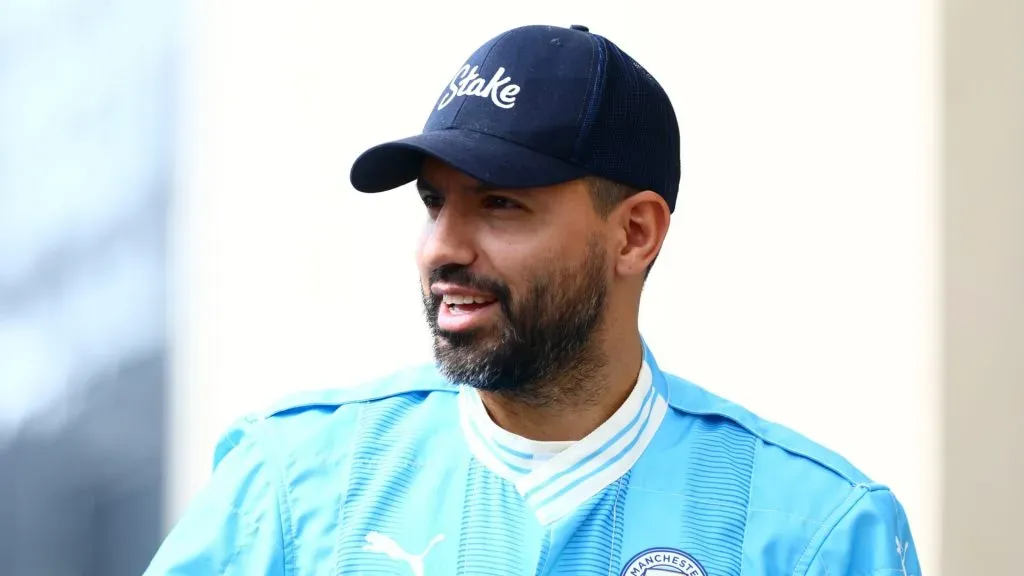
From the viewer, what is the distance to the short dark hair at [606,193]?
1681 mm

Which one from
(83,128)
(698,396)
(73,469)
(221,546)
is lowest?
(73,469)

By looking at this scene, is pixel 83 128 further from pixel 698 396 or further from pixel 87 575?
pixel 698 396

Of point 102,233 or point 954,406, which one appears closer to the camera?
point 954,406

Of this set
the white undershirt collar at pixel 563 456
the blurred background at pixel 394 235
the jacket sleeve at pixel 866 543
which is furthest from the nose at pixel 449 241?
the blurred background at pixel 394 235

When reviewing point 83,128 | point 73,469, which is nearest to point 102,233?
point 83,128

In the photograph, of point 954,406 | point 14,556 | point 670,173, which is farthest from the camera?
point 14,556

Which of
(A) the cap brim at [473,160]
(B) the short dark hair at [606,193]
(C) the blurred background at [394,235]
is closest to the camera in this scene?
(A) the cap brim at [473,160]

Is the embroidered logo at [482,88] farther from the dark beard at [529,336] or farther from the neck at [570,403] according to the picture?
the neck at [570,403]

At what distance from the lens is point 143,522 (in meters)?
3.08

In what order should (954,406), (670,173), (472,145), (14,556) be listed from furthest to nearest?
(14,556), (954,406), (670,173), (472,145)

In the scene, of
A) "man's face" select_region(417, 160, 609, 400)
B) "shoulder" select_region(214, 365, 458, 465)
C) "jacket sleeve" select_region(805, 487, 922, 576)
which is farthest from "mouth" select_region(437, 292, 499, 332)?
"jacket sleeve" select_region(805, 487, 922, 576)

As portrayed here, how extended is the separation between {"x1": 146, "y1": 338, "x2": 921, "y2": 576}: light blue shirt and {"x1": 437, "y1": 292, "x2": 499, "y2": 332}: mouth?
19 cm

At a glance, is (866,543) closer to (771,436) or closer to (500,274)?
(771,436)

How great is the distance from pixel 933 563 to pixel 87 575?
1920 millimetres
